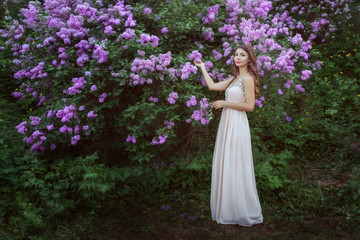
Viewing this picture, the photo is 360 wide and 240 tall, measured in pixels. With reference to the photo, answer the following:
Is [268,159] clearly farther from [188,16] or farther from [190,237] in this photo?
[188,16]

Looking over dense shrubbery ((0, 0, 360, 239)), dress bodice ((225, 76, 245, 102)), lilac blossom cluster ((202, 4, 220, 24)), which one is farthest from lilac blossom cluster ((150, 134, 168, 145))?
lilac blossom cluster ((202, 4, 220, 24))

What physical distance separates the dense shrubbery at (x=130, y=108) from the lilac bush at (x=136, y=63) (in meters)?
0.02

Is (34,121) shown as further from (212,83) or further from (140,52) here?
(212,83)

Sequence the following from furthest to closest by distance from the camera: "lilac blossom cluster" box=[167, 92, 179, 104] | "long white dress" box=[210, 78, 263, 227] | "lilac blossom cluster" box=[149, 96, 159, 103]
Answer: "lilac blossom cluster" box=[149, 96, 159, 103], "lilac blossom cluster" box=[167, 92, 179, 104], "long white dress" box=[210, 78, 263, 227]

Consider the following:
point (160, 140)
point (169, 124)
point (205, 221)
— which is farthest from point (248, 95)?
point (205, 221)

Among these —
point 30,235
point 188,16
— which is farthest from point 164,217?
point 188,16

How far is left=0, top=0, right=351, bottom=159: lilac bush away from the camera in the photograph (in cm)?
458

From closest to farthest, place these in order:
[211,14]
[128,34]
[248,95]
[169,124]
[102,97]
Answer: [248,95], [128,34], [169,124], [102,97], [211,14]

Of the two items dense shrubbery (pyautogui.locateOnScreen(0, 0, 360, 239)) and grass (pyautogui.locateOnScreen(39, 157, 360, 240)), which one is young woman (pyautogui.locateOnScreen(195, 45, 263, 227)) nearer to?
grass (pyautogui.locateOnScreen(39, 157, 360, 240))

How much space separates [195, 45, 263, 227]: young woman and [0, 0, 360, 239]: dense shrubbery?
0.48m

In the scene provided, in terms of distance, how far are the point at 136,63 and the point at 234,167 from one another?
178cm

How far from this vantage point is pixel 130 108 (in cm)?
454

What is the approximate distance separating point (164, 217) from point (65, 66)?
2667 mm


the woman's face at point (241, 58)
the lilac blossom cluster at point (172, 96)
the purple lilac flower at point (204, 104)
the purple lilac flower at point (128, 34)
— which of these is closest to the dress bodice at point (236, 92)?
the woman's face at point (241, 58)
